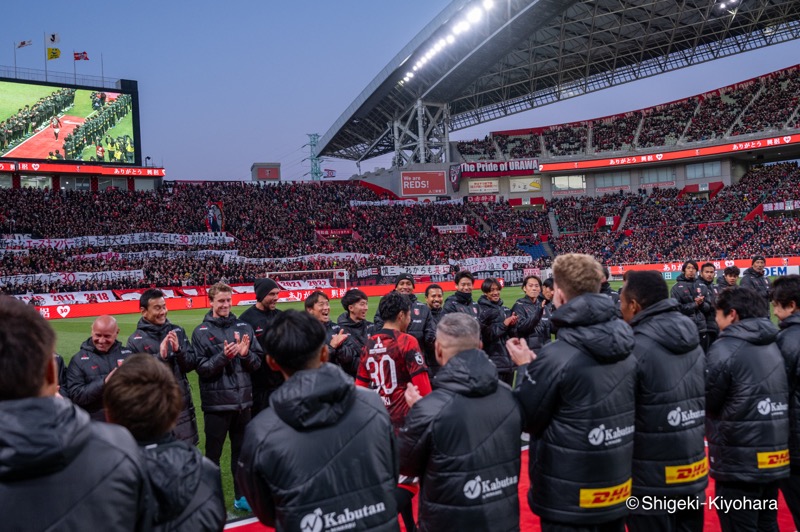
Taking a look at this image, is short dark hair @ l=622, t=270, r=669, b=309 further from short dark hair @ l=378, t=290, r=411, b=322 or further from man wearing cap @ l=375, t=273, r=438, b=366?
man wearing cap @ l=375, t=273, r=438, b=366

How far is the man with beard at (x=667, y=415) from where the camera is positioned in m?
3.93

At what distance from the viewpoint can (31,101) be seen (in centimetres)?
4378

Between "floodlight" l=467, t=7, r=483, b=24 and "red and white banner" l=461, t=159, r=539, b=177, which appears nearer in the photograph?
"floodlight" l=467, t=7, r=483, b=24

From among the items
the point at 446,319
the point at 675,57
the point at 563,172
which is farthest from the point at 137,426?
the point at 563,172

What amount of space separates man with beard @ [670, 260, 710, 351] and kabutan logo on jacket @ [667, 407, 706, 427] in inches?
261

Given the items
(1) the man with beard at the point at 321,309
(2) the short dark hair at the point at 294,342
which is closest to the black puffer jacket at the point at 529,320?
(1) the man with beard at the point at 321,309

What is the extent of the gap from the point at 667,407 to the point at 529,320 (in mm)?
5118

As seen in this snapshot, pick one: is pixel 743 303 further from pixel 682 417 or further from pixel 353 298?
pixel 353 298

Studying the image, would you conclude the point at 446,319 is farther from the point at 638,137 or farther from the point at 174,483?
the point at 638,137

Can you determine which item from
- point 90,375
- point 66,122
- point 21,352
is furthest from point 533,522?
point 66,122

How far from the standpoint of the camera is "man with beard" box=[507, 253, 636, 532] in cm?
348

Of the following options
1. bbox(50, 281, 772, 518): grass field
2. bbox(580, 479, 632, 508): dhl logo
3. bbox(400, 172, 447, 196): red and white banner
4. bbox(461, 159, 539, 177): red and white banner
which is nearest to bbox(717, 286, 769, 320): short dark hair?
bbox(580, 479, 632, 508): dhl logo

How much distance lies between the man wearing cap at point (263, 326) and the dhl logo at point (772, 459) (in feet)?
15.2

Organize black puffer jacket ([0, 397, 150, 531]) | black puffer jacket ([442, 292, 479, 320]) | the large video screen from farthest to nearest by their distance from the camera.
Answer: the large video screen, black puffer jacket ([442, 292, 479, 320]), black puffer jacket ([0, 397, 150, 531])
